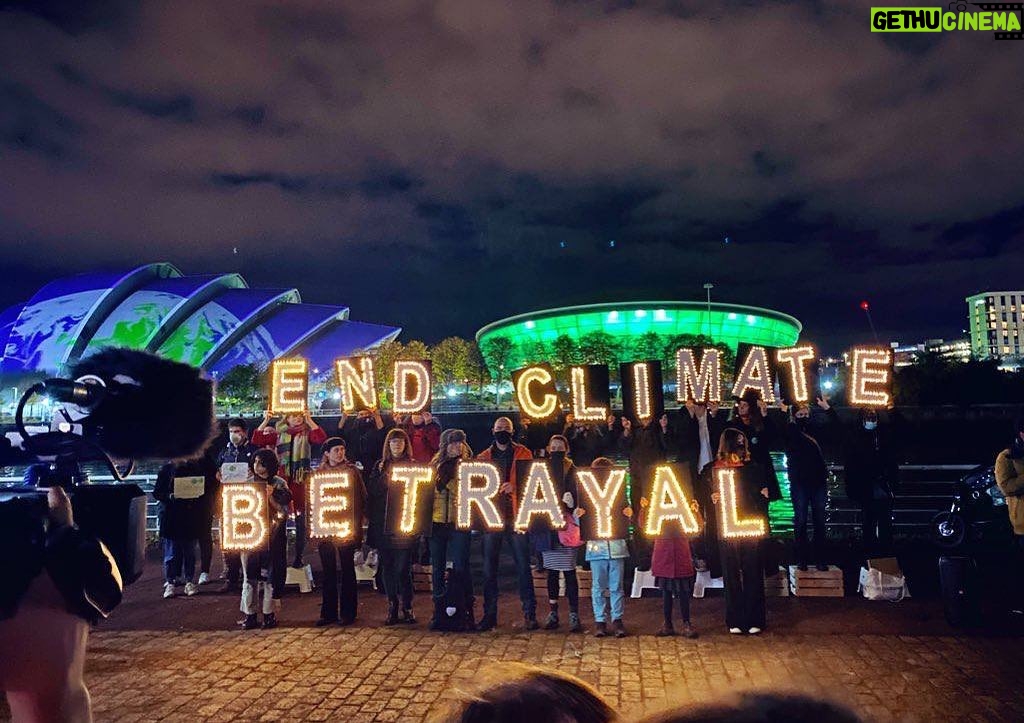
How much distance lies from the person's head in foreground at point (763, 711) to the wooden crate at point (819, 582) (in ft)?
28.9

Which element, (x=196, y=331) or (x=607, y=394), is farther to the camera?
(x=196, y=331)

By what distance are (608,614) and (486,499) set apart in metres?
1.93

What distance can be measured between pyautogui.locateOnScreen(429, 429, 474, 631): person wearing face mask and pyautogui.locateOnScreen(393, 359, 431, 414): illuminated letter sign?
1.91 metres

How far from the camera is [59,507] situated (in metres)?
2.00

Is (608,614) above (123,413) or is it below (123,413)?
below

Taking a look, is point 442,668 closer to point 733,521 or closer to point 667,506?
point 667,506

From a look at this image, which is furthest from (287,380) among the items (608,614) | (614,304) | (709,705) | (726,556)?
(614,304)

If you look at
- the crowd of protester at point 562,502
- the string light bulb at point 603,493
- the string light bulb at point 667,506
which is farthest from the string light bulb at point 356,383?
the string light bulb at point 667,506

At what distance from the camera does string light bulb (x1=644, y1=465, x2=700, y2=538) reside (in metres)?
7.71

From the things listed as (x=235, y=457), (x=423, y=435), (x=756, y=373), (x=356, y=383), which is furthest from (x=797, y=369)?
(x=235, y=457)

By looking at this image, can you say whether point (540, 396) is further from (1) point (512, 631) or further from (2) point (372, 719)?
(2) point (372, 719)

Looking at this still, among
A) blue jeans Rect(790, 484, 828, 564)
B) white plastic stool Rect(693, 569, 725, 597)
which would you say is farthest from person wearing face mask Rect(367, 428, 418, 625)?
blue jeans Rect(790, 484, 828, 564)

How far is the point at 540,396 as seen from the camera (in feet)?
32.7

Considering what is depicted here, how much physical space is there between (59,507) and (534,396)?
26.7 feet
